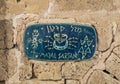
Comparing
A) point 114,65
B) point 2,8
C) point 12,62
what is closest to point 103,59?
point 114,65

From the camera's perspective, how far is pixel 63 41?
2447 mm

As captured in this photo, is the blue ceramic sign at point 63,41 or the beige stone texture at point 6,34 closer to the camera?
the blue ceramic sign at point 63,41

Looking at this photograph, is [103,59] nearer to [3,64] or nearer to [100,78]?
[100,78]

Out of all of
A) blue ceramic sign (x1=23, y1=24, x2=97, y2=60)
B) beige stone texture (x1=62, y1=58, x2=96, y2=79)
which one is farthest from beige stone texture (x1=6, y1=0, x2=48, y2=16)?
beige stone texture (x1=62, y1=58, x2=96, y2=79)

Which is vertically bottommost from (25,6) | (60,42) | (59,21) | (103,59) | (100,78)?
(100,78)

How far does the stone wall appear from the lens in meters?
2.43

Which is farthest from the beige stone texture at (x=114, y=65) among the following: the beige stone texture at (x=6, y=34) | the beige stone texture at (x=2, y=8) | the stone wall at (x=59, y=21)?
the beige stone texture at (x=2, y=8)

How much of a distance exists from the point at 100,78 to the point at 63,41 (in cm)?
34

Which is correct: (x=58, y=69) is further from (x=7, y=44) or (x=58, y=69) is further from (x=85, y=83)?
(x=7, y=44)

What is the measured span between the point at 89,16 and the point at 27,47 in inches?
18.2

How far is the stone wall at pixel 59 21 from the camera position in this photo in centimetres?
243

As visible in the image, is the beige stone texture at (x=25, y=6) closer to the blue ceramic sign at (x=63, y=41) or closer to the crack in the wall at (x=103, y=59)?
the blue ceramic sign at (x=63, y=41)

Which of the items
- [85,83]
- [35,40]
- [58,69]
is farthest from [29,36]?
[85,83]

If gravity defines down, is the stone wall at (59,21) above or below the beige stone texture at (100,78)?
above
